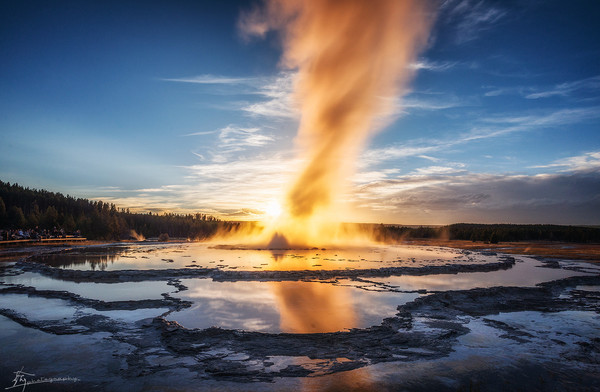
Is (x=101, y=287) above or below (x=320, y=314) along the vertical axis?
below

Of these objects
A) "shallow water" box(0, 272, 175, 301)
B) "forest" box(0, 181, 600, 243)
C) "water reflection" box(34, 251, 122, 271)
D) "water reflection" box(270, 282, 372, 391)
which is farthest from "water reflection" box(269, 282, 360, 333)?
"forest" box(0, 181, 600, 243)

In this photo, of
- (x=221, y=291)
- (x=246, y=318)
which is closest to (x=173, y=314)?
(x=246, y=318)

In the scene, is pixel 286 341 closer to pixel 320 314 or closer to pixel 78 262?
pixel 320 314

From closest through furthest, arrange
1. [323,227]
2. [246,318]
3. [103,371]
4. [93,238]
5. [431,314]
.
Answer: [103,371] → [246,318] → [431,314] → [323,227] → [93,238]

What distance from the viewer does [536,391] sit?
8.09 m

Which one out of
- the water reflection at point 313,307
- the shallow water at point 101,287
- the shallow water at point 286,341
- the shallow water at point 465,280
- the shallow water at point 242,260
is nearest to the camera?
the shallow water at point 286,341

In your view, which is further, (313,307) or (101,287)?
(101,287)

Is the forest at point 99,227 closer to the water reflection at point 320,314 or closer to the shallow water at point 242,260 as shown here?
the shallow water at point 242,260

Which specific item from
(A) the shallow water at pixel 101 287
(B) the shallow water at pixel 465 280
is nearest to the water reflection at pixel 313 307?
(B) the shallow water at pixel 465 280

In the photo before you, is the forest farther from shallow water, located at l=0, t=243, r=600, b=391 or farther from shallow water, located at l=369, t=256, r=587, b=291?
shallow water, located at l=0, t=243, r=600, b=391

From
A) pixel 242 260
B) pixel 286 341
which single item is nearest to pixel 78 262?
pixel 242 260

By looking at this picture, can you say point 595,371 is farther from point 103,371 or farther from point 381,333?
point 103,371

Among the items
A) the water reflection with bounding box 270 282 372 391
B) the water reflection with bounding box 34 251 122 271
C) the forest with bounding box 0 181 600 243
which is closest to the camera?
the water reflection with bounding box 270 282 372 391

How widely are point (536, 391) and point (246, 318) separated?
9.70 m
